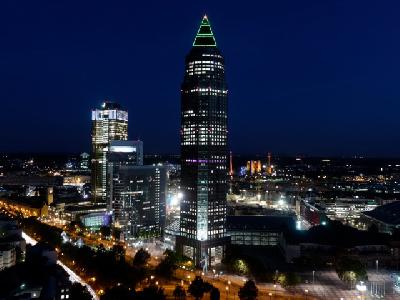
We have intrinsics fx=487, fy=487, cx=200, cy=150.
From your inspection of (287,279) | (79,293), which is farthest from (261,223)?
(79,293)

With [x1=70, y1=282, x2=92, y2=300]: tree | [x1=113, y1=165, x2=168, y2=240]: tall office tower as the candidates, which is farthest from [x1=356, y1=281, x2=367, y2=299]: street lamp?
[x1=113, y1=165, x2=168, y2=240]: tall office tower

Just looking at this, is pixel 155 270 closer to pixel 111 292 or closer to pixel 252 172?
pixel 111 292

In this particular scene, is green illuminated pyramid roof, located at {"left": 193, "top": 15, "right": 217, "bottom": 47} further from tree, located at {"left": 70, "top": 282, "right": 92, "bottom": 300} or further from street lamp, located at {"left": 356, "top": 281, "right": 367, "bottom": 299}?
tree, located at {"left": 70, "top": 282, "right": 92, "bottom": 300}

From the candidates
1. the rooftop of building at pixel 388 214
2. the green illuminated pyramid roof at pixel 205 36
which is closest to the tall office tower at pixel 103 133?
the green illuminated pyramid roof at pixel 205 36

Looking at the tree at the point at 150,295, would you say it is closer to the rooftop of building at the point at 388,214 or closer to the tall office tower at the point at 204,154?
the tall office tower at the point at 204,154

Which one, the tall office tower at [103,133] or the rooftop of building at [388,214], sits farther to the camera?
the tall office tower at [103,133]

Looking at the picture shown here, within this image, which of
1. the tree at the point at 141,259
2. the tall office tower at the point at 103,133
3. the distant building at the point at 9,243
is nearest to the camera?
the distant building at the point at 9,243
